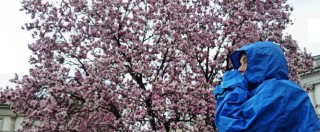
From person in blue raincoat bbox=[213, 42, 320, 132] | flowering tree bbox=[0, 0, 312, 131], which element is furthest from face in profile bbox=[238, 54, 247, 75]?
flowering tree bbox=[0, 0, 312, 131]

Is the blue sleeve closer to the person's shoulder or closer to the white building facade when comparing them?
the person's shoulder

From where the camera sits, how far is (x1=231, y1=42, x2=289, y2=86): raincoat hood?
260 centimetres

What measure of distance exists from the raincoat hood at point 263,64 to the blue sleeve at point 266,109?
0.29 ft

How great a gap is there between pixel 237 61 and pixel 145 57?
884 cm

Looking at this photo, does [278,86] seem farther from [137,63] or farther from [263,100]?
[137,63]

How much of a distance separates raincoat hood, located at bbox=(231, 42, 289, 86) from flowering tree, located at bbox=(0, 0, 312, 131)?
7647 mm

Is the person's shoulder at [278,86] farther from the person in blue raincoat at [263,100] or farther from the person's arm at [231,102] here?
the person's arm at [231,102]

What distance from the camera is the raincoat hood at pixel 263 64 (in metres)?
2.60

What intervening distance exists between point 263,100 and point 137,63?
8925 mm

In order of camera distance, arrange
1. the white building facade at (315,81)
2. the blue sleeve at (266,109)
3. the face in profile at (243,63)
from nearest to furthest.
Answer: the blue sleeve at (266,109) < the face in profile at (243,63) < the white building facade at (315,81)

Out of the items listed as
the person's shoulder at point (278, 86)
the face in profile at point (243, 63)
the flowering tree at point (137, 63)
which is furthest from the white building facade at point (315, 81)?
the person's shoulder at point (278, 86)

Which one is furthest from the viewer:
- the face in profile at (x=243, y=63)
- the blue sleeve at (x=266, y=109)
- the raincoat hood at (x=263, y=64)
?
the face in profile at (x=243, y=63)

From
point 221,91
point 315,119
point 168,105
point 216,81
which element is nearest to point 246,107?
point 221,91

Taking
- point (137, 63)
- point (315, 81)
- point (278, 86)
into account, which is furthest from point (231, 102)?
point (315, 81)
